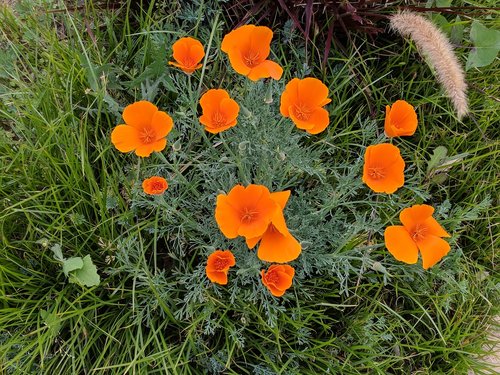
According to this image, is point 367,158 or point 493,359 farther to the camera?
point 493,359

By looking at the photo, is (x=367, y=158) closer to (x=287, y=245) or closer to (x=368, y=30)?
(x=287, y=245)

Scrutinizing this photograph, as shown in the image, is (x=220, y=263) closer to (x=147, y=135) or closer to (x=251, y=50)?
(x=147, y=135)

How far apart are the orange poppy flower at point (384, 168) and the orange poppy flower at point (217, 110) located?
1.18ft

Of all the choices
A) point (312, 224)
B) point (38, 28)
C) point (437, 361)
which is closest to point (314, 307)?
point (312, 224)

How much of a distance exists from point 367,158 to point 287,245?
1.01 ft

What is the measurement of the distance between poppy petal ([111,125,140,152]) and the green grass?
195 mm

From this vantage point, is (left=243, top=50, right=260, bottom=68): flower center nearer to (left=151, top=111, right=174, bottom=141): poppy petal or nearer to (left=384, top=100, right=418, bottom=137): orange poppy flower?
(left=151, top=111, right=174, bottom=141): poppy petal

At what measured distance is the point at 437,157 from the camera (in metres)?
1.86

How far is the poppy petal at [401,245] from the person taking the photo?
1.28 metres

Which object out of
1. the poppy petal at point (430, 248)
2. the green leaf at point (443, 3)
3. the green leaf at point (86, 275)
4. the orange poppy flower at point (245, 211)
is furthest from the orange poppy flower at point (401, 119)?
the green leaf at point (86, 275)

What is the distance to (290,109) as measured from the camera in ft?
4.30

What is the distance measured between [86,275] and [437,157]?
4.25ft

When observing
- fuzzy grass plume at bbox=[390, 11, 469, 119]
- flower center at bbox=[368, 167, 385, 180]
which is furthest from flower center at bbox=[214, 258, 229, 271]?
fuzzy grass plume at bbox=[390, 11, 469, 119]

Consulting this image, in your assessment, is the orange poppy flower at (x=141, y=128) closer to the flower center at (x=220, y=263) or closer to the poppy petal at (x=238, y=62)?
the poppy petal at (x=238, y=62)
